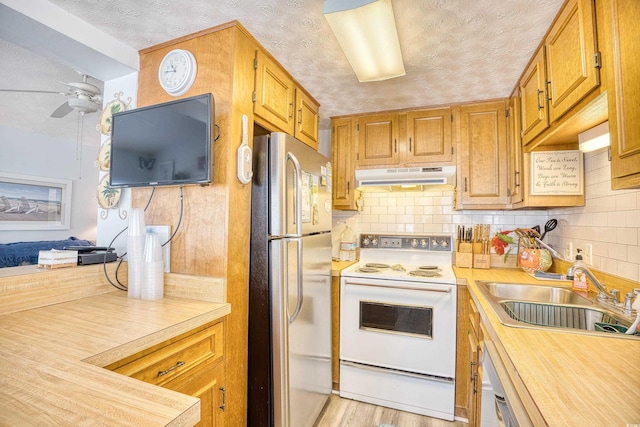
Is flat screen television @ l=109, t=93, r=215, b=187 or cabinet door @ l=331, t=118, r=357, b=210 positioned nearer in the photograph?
flat screen television @ l=109, t=93, r=215, b=187

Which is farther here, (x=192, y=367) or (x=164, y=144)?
(x=164, y=144)

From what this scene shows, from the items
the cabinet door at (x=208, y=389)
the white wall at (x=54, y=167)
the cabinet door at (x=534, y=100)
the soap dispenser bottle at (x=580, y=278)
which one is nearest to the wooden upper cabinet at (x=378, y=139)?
the cabinet door at (x=534, y=100)

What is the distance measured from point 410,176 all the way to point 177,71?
1.72 metres

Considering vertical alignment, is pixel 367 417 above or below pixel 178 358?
below

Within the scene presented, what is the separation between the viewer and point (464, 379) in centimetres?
201

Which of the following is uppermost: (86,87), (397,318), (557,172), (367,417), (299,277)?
(86,87)

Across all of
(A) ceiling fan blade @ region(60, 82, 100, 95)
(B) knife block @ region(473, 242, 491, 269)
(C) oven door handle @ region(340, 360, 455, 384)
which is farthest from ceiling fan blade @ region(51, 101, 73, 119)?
(B) knife block @ region(473, 242, 491, 269)

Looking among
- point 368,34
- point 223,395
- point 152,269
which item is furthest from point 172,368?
point 368,34

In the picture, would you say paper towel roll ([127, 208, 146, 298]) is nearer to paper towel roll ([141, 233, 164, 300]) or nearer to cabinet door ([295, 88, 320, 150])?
paper towel roll ([141, 233, 164, 300])

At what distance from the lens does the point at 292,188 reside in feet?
5.48

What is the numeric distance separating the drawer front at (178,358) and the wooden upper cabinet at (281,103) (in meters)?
1.14

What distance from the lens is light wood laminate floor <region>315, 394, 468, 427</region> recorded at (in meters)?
1.99

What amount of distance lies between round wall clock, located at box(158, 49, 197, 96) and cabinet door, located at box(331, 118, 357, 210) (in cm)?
147

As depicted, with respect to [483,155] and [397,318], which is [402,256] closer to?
[397,318]
